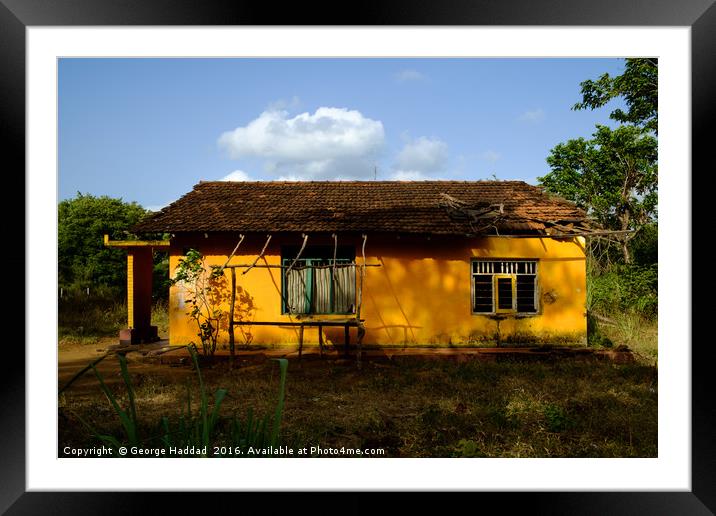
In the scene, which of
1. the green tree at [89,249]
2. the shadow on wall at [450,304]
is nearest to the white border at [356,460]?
the shadow on wall at [450,304]

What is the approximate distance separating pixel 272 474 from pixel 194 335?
7.28 m

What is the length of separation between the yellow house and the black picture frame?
6.43m

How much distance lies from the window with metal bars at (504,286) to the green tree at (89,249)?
9.75 meters

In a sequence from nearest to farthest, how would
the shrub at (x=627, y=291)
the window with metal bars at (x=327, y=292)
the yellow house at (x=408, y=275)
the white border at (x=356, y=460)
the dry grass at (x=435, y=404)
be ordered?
1. the white border at (x=356, y=460)
2. the dry grass at (x=435, y=404)
3. the window with metal bars at (x=327, y=292)
4. the yellow house at (x=408, y=275)
5. the shrub at (x=627, y=291)

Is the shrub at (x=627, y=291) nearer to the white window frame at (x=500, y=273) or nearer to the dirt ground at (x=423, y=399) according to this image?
the white window frame at (x=500, y=273)

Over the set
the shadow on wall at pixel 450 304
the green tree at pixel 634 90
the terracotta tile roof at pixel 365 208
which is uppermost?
the green tree at pixel 634 90

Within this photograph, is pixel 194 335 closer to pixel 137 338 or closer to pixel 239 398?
pixel 137 338

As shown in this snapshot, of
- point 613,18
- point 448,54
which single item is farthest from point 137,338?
point 613,18

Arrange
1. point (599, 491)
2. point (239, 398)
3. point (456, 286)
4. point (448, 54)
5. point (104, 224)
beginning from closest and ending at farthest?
point (599, 491)
point (448, 54)
point (239, 398)
point (456, 286)
point (104, 224)

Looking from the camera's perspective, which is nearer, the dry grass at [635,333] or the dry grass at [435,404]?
the dry grass at [435,404]

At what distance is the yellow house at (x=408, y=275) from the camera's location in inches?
354
